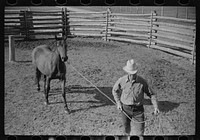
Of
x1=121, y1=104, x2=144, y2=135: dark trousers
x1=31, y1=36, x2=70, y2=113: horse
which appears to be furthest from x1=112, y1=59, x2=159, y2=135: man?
x1=31, y1=36, x2=70, y2=113: horse

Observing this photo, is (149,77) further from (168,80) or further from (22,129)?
(22,129)

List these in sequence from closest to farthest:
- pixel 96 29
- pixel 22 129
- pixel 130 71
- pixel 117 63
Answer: pixel 130 71 → pixel 22 129 → pixel 117 63 → pixel 96 29

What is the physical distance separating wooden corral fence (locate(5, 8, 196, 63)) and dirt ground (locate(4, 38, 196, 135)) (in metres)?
0.90

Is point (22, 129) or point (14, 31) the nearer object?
point (22, 129)

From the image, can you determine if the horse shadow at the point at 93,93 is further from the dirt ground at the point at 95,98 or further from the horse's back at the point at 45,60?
the horse's back at the point at 45,60

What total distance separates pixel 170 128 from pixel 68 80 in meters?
2.81

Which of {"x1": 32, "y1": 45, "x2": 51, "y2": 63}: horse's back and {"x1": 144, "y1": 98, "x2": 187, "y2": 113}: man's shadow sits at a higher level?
{"x1": 32, "y1": 45, "x2": 51, "y2": 63}: horse's back

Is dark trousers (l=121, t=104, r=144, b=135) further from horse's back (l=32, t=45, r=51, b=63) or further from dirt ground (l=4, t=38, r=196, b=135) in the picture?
horse's back (l=32, t=45, r=51, b=63)

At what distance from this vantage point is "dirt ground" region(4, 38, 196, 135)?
460cm

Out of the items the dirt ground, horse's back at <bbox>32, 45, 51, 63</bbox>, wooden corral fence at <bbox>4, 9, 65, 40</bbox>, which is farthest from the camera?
wooden corral fence at <bbox>4, 9, 65, 40</bbox>

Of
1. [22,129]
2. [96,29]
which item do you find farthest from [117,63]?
[96,29]

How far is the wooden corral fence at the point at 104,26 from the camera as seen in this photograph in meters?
8.98

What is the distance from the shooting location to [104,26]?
11.4 m

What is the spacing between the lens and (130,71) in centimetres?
368
